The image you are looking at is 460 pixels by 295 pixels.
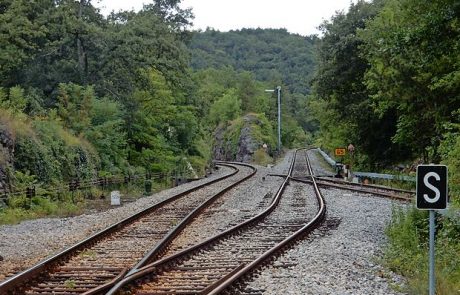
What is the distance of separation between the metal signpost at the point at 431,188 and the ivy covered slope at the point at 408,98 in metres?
1.57

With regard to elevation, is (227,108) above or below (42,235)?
Result: above

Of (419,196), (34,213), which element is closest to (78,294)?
(419,196)

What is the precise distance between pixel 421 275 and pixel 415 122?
1294 centimetres

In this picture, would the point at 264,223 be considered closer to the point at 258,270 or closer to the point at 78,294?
the point at 258,270

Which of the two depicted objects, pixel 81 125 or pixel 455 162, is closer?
pixel 455 162

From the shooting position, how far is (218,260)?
10.9m

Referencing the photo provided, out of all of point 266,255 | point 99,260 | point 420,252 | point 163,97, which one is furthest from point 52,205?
point 163,97

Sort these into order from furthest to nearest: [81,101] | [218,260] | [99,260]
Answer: [81,101] → [99,260] → [218,260]

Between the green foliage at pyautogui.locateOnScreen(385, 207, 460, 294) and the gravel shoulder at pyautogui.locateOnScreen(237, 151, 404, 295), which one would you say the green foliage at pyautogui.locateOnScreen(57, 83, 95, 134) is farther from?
the green foliage at pyautogui.locateOnScreen(385, 207, 460, 294)

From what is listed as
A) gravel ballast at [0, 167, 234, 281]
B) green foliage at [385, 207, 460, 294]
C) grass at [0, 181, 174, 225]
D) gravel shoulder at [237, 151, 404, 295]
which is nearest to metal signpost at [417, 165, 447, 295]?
green foliage at [385, 207, 460, 294]

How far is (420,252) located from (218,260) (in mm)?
3725

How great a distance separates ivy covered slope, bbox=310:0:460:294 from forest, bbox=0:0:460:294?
0.05 m

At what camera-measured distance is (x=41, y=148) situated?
24281mm

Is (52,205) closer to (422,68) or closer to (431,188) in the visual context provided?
(422,68)
